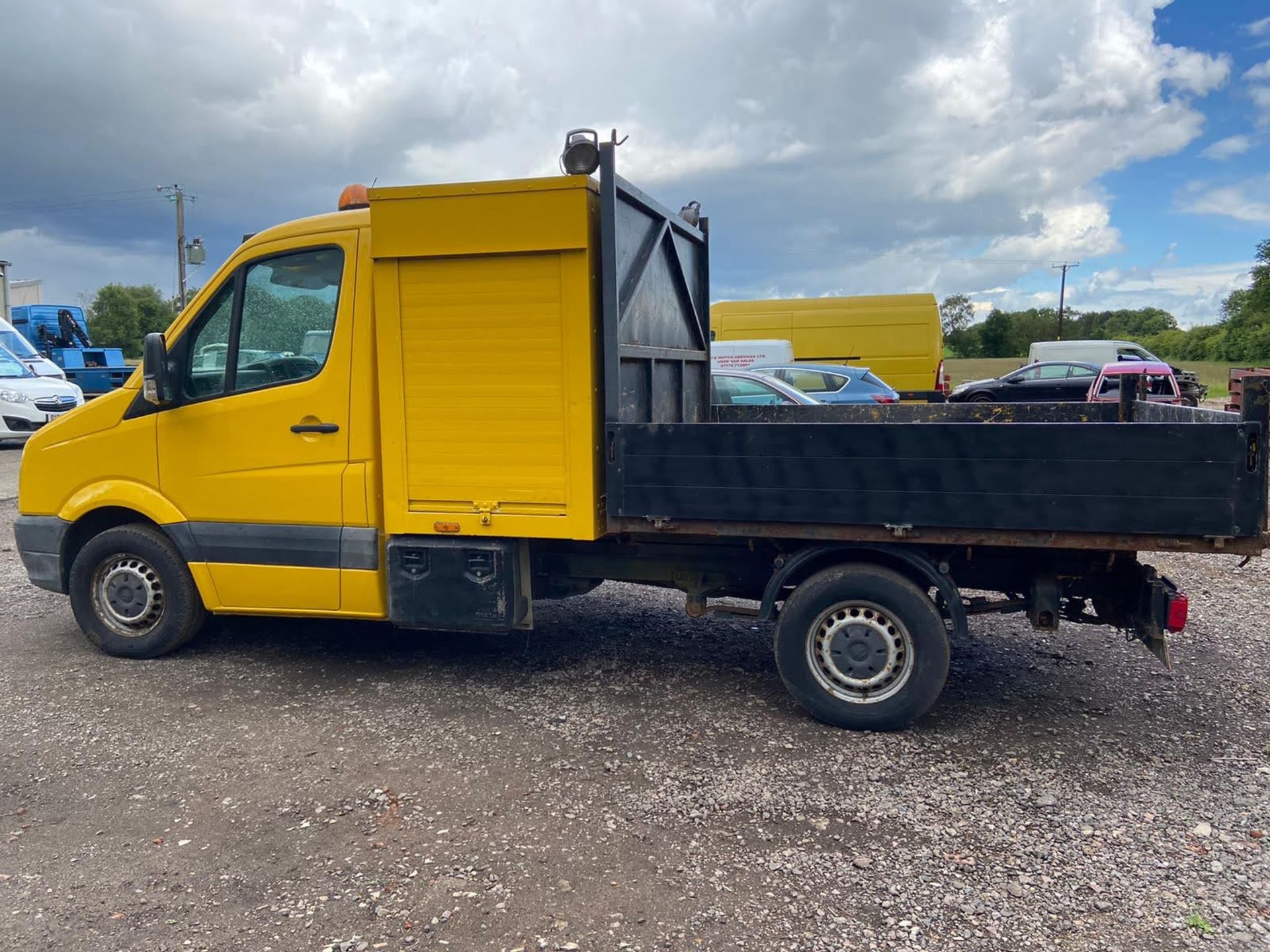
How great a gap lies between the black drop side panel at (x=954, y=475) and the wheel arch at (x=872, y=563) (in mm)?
248

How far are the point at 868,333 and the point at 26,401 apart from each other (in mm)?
17101

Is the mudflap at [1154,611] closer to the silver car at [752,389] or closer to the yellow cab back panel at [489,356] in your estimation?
the yellow cab back panel at [489,356]

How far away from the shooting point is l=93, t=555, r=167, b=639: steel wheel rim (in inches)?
217

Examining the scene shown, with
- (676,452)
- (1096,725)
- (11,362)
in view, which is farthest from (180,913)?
(11,362)

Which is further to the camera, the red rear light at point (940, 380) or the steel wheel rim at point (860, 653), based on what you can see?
the red rear light at point (940, 380)

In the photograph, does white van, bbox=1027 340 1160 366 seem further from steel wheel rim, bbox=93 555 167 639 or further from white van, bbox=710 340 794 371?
steel wheel rim, bbox=93 555 167 639

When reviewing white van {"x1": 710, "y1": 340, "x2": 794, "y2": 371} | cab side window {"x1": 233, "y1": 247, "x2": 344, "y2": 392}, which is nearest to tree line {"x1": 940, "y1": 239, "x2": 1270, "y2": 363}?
white van {"x1": 710, "y1": 340, "x2": 794, "y2": 371}

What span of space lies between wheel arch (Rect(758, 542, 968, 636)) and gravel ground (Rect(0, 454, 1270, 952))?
23.3 inches

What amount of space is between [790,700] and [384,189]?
3311mm

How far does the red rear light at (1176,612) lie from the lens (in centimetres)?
410

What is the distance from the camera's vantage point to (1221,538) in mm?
3836

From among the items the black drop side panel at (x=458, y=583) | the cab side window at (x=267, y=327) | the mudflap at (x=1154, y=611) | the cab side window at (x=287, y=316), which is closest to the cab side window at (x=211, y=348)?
the cab side window at (x=267, y=327)

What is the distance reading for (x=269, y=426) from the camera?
16.7 ft

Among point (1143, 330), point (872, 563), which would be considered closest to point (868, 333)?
point (872, 563)
